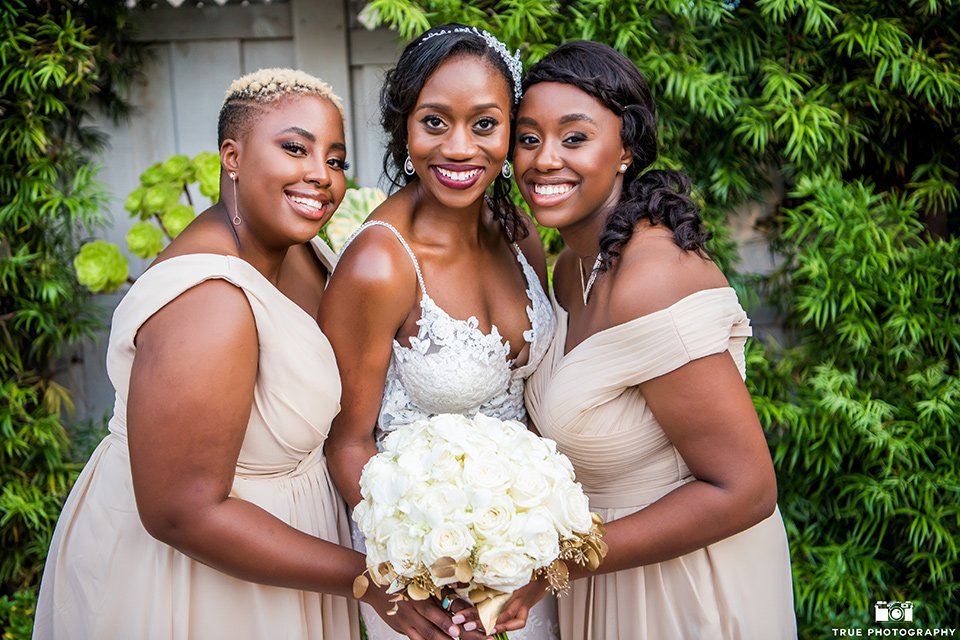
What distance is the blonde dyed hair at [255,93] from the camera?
1.93m

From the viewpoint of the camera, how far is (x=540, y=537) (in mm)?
1478

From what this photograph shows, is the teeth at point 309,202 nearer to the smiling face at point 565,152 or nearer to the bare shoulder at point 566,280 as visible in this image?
the smiling face at point 565,152

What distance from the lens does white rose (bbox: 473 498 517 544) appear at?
1.44 metres

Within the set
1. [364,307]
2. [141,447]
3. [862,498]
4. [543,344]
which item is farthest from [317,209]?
[862,498]

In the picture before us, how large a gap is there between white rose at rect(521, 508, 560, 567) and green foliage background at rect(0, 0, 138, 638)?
10.4 ft

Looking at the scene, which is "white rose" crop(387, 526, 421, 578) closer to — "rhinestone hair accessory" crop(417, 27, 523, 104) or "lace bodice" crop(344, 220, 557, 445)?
"lace bodice" crop(344, 220, 557, 445)

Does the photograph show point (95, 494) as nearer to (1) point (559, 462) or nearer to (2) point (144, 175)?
(1) point (559, 462)

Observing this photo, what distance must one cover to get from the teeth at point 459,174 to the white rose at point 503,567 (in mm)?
1199

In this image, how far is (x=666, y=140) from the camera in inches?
148

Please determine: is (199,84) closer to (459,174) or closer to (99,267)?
(99,267)

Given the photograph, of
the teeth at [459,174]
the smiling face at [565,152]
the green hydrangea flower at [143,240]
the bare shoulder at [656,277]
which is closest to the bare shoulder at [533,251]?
the smiling face at [565,152]

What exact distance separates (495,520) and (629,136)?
1.37m

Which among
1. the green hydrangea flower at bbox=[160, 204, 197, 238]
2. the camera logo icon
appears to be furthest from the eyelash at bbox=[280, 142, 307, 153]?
the camera logo icon

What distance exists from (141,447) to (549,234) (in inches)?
96.8
